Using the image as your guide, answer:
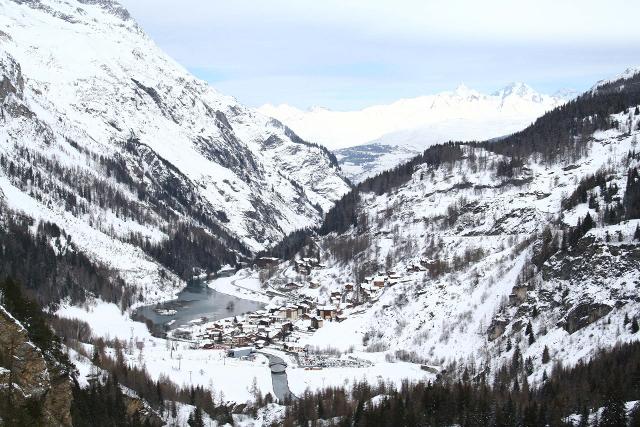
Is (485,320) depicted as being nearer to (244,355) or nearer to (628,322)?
(628,322)

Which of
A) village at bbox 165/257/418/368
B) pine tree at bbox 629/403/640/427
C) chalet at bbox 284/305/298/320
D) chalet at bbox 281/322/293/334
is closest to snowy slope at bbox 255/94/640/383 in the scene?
village at bbox 165/257/418/368

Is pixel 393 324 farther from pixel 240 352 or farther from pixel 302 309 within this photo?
pixel 302 309

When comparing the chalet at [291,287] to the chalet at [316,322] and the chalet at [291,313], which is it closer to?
the chalet at [291,313]

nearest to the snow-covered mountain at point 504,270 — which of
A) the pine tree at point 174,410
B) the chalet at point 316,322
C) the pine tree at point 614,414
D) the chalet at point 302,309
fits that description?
the chalet at point 316,322

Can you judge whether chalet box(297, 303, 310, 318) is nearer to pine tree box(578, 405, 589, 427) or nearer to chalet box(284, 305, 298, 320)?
chalet box(284, 305, 298, 320)

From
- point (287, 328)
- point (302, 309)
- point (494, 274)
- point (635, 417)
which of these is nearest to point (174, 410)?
point (635, 417)

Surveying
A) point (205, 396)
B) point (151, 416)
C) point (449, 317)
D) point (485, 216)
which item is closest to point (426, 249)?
point (485, 216)
